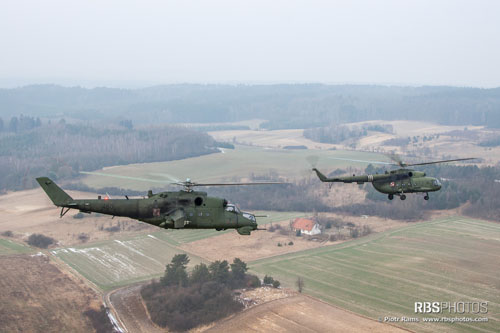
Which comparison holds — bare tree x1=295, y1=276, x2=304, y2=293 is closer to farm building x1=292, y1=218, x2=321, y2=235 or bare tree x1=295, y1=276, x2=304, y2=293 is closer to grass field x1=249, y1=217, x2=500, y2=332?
grass field x1=249, y1=217, x2=500, y2=332

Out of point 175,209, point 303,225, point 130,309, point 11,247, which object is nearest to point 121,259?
point 130,309

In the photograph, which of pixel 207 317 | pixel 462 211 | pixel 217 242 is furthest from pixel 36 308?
pixel 462 211

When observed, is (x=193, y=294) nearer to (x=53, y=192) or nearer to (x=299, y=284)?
(x=299, y=284)

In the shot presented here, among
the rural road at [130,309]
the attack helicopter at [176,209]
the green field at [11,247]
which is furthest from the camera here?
the green field at [11,247]

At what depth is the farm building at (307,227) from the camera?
123m

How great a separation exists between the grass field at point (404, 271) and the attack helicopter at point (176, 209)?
39816 millimetres

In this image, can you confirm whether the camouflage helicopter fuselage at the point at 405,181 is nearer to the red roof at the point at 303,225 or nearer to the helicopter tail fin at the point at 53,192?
the helicopter tail fin at the point at 53,192

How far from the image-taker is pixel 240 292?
281ft

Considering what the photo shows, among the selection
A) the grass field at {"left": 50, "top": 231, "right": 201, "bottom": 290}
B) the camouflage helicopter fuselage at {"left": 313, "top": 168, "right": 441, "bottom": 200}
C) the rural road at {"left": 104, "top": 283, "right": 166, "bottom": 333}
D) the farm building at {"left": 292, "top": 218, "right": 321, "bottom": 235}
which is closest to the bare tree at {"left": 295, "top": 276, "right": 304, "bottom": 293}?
the grass field at {"left": 50, "top": 231, "right": 201, "bottom": 290}

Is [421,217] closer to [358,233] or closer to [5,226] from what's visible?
[358,233]

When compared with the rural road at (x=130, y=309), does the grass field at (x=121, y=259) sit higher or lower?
higher

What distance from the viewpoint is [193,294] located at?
82938 millimetres

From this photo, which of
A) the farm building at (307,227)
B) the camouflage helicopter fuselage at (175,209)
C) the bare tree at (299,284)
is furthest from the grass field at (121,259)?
the camouflage helicopter fuselage at (175,209)

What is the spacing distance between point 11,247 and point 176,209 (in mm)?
81403
